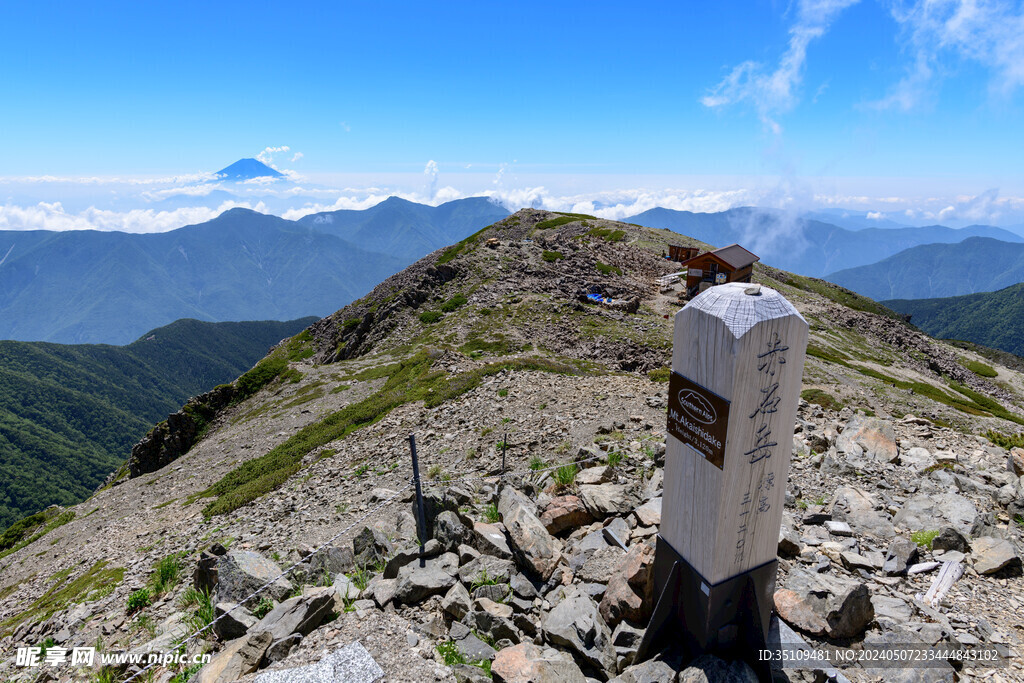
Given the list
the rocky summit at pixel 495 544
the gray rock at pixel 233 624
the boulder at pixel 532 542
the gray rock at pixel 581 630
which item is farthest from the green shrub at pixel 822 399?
the gray rock at pixel 233 624

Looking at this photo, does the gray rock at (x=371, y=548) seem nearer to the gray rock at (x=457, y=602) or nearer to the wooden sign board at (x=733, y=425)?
the gray rock at (x=457, y=602)

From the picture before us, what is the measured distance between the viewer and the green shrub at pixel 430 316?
48219 millimetres

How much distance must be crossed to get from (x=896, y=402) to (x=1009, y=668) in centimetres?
2832

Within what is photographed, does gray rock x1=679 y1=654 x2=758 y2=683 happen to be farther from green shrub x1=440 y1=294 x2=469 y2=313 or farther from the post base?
green shrub x1=440 y1=294 x2=469 y2=313

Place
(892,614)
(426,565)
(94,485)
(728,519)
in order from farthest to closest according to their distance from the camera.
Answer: (94,485)
(426,565)
(892,614)
(728,519)

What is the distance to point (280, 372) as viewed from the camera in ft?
169

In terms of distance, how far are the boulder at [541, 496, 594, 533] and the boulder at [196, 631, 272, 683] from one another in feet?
15.4

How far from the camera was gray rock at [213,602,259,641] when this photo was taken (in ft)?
26.1

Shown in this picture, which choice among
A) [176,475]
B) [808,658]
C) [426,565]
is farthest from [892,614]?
[176,475]

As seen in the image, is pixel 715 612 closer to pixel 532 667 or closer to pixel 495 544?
pixel 532 667

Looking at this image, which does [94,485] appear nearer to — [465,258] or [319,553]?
[465,258]

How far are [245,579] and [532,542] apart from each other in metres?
5.48

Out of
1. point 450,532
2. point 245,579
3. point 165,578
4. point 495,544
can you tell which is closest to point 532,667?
point 495,544

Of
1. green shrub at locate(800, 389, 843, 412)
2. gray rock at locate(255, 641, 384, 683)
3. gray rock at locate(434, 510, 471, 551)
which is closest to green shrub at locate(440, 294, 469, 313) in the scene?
green shrub at locate(800, 389, 843, 412)
